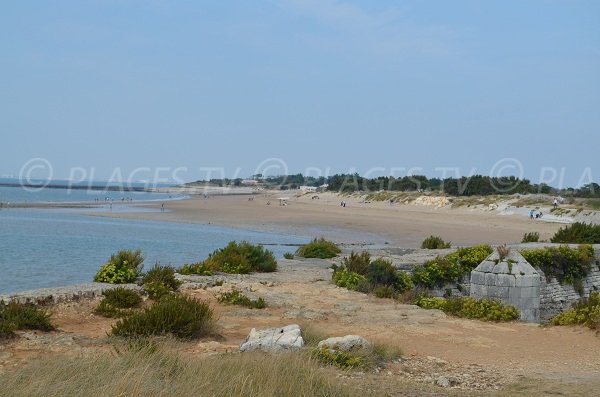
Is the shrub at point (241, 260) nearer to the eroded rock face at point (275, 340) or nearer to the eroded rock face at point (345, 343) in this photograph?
the eroded rock face at point (275, 340)

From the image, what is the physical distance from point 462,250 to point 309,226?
2723 cm

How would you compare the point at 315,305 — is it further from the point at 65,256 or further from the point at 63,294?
the point at 65,256

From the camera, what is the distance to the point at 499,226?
4250 centimetres

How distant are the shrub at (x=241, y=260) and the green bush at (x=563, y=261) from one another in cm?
644

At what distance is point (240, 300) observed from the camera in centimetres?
1180

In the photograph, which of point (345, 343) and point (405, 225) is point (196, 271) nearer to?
point (345, 343)

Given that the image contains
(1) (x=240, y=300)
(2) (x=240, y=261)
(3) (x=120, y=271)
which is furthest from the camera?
(2) (x=240, y=261)

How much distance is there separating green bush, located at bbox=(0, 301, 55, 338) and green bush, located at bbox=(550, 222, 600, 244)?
17111mm

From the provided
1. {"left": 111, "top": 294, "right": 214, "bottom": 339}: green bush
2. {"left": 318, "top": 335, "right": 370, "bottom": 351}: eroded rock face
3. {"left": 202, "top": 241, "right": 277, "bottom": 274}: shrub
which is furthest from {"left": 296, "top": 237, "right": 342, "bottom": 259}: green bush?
{"left": 318, "top": 335, "right": 370, "bottom": 351}: eroded rock face

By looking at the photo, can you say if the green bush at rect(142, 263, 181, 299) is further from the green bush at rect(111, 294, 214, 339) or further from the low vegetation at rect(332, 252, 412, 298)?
the low vegetation at rect(332, 252, 412, 298)

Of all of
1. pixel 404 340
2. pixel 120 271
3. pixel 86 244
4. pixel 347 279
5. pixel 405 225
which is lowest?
pixel 86 244

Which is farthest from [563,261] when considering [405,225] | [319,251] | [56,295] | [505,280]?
[405,225]

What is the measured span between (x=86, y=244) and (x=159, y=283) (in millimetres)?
16232

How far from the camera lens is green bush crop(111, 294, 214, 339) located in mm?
8352
